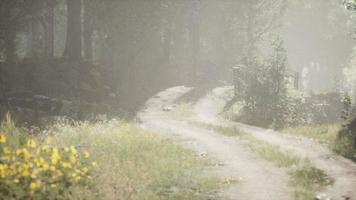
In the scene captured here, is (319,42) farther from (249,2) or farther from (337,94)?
(337,94)

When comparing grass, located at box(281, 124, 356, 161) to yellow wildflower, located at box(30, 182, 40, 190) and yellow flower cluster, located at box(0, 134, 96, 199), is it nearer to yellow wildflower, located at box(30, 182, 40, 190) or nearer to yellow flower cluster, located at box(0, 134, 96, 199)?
yellow flower cluster, located at box(0, 134, 96, 199)

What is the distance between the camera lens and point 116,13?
1539 inches

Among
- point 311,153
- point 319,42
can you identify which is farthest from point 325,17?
point 311,153

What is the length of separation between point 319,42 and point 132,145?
7577 cm

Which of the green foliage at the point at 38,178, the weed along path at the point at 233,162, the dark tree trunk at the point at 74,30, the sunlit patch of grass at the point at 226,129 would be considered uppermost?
the dark tree trunk at the point at 74,30

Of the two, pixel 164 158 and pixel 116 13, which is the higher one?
pixel 116 13

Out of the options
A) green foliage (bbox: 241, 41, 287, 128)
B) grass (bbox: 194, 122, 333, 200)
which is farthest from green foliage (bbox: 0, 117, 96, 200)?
green foliage (bbox: 241, 41, 287, 128)

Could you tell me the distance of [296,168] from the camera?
14.5 m

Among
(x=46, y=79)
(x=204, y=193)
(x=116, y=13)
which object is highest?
(x=116, y=13)

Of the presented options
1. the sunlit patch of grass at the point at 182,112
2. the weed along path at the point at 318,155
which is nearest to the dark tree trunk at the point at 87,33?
the sunlit patch of grass at the point at 182,112

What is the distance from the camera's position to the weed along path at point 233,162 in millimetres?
12305

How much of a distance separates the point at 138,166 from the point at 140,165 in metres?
0.42

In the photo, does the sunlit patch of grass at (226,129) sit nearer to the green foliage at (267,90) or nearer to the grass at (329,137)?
the grass at (329,137)

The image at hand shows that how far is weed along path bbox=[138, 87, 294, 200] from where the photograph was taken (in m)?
12.3
